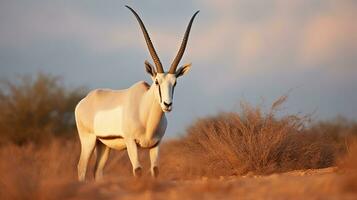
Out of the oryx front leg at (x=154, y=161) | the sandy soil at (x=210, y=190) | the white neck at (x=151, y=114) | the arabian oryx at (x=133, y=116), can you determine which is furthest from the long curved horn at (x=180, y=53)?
the sandy soil at (x=210, y=190)

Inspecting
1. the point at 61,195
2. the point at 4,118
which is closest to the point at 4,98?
the point at 4,118

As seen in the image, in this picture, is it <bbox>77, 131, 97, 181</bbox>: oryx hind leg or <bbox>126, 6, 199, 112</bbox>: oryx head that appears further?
<bbox>77, 131, 97, 181</bbox>: oryx hind leg

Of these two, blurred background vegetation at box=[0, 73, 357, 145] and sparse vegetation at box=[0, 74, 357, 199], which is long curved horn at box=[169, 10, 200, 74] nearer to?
sparse vegetation at box=[0, 74, 357, 199]

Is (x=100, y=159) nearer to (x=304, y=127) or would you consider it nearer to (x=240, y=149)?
(x=240, y=149)

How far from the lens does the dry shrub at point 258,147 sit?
12703mm

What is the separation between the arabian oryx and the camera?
34.0 feet

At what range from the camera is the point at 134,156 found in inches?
403

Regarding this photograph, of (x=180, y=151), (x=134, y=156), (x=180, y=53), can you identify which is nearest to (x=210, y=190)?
(x=134, y=156)

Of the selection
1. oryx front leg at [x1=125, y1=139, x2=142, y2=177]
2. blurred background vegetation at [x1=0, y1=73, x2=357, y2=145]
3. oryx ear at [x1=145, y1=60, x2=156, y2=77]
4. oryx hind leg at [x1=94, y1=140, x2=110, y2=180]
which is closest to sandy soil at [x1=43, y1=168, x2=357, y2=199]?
oryx front leg at [x1=125, y1=139, x2=142, y2=177]

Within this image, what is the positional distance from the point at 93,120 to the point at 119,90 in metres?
0.84

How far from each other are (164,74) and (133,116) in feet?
3.27

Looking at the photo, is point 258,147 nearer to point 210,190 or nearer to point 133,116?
point 133,116

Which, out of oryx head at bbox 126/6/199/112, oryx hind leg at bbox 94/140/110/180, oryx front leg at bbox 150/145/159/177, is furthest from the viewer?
oryx hind leg at bbox 94/140/110/180

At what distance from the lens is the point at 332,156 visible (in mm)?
14094
